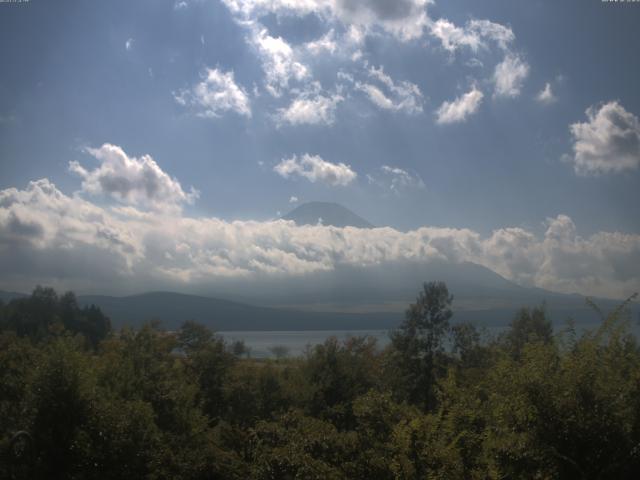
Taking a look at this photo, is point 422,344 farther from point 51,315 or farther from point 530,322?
point 51,315

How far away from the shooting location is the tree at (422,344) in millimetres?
34719

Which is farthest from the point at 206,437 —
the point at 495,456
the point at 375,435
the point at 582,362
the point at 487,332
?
the point at 487,332

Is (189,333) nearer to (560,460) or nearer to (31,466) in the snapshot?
(31,466)

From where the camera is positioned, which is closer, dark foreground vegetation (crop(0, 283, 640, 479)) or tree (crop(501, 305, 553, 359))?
dark foreground vegetation (crop(0, 283, 640, 479))

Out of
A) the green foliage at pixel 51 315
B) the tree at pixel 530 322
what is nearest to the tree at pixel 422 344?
the tree at pixel 530 322

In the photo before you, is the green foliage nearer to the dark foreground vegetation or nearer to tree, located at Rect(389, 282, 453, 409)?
tree, located at Rect(389, 282, 453, 409)

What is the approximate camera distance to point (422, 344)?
35812 mm

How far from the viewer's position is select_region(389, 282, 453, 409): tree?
114 feet

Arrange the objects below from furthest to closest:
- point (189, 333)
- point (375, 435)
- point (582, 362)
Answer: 1. point (189, 333)
2. point (375, 435)
3. point (582, 362)

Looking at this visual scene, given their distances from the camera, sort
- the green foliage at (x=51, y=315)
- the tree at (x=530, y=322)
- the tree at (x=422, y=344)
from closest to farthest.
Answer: the tree at (x=422, y=344)
the tree at (x=530, y=322)
the green foliage at (x=51, y=315)

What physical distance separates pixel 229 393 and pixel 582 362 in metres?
23.8

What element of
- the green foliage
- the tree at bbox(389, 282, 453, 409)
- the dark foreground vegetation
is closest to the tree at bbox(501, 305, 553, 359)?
the tree at bbox(389, 282, 453, 409)

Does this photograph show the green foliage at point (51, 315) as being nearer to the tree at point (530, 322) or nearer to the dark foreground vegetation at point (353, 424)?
the tree at point (530, 322)

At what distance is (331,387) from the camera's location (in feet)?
94.9
